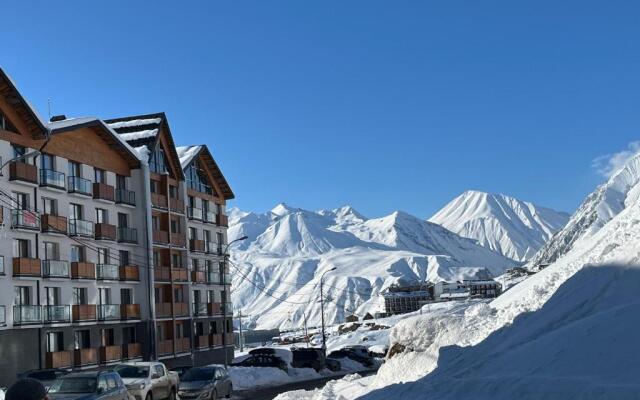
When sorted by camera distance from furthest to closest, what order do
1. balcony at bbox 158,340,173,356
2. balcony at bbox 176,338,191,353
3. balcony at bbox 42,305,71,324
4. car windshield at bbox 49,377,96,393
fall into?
1. balcony at bbox 176,338,191,353
2. balcony at bbox 158,340,173,356
3. balcony at bbox 42,305,71,324
4. car windshield at bbox 49,377,96,393

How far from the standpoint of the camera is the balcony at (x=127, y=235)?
5422 centimetres

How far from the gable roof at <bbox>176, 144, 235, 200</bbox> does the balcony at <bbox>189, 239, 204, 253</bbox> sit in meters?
5.93

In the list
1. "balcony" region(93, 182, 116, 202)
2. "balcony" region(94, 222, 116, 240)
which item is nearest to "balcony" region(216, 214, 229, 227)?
"balcony" region(93, 182, 116, 202)

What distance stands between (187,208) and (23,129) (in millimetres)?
19690

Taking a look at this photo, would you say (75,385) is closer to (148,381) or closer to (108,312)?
(148,381)

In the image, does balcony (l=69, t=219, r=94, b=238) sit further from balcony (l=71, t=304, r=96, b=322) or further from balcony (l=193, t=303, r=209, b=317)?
balcony (l=193, t=303, r=209, b=317)

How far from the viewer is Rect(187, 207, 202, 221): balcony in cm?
6456

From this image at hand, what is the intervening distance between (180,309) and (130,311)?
6.99 m

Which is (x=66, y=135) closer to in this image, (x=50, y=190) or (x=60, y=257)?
(x=50, y=190)

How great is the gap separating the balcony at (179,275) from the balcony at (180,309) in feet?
6.05

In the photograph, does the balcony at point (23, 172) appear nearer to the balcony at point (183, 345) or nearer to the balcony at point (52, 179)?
the balcony at point (52, 179)

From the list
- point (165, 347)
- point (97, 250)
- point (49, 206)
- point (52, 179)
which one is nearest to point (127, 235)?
point (97, 250)

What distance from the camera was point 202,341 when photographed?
210 feet

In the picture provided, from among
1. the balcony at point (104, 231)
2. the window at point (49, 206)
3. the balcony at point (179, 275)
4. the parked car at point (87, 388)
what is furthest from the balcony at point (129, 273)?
the parked car at point (87, 388)
